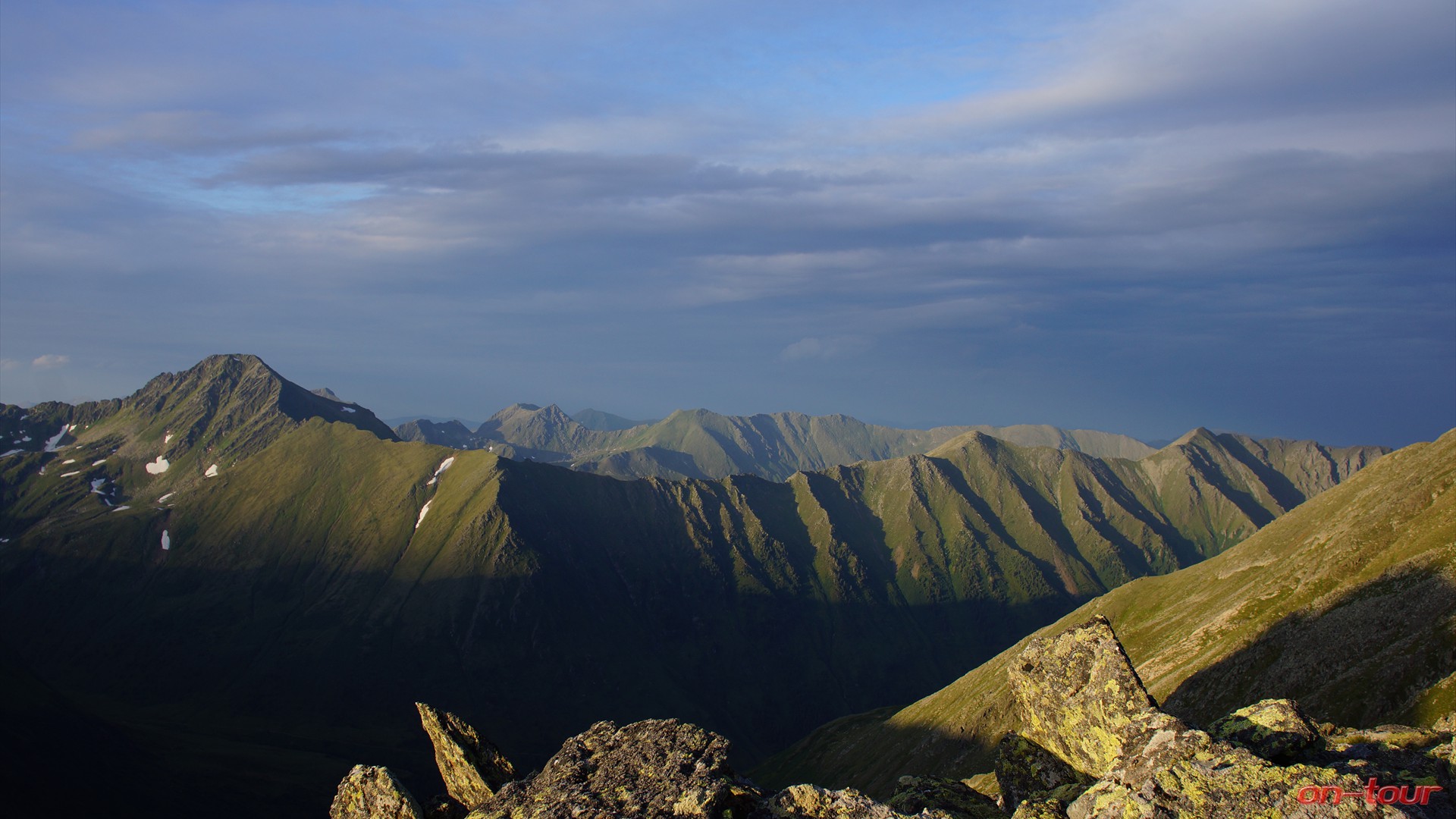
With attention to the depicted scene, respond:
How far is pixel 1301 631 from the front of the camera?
115938mm

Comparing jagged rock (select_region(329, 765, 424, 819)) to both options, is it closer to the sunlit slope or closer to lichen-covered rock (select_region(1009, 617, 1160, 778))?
lichen-covered rock (select_region(1009, 617, 1160, 778))

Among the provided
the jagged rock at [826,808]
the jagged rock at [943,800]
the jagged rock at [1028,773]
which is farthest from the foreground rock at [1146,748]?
the jagged rock at [826,808]

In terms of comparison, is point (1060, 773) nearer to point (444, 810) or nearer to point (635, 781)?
point (635, 781)

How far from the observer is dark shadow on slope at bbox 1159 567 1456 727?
90.4 meters

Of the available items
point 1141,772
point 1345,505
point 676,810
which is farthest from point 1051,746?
point 1345,505

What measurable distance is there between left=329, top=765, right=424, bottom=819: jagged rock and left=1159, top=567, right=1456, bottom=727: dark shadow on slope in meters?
83.1

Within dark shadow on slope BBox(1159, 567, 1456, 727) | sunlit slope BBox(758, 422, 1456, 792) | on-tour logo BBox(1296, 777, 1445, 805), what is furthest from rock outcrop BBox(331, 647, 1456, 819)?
dark shadow on slope BBox(1159, 567, 1456, 727)

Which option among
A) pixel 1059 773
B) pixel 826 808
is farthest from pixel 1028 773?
pixel 826 808

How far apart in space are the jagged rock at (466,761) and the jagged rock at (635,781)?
3.27 metres

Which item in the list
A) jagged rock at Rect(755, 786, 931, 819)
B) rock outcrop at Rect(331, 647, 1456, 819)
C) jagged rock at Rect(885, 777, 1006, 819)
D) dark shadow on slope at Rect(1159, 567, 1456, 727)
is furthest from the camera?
dark shadow on slope at Rect(1159, 567, 1456, 727)

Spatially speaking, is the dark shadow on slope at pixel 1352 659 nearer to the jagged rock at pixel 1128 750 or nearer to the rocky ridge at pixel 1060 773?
the jagged rock at pixel 1128 750

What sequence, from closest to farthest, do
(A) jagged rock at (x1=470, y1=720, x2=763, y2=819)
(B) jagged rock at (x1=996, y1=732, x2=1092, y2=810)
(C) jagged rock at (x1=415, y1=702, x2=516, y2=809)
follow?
1. (A) jagged rock at (x1=470, y1=720, x2=763, y2=819)
2. (B) jagged rock at (x1=996, y1=732, x2=1092, y2=810)
3. (C) jagged rock at (x1=415, y1=702, x2=516, y2=809)

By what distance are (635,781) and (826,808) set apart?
710cm

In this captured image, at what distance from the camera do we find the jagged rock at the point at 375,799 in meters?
29.7
